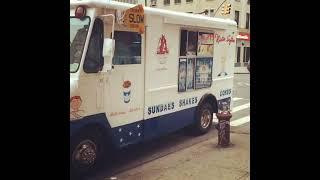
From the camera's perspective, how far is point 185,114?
9.13 metres

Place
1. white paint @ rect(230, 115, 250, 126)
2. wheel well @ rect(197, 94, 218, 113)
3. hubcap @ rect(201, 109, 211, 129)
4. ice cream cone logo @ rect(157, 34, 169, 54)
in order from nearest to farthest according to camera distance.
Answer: ice cream cone logo @ rect(157, 34, 169, 54), wheel well @ rect(197, 94, 218, 113), hubcap @ rect(201, 109, 211, 129), white paint @ rect(230, 115, 250, 126)

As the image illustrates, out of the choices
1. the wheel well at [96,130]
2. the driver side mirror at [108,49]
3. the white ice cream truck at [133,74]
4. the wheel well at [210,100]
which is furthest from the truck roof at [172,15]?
the wheel well at [96,130]

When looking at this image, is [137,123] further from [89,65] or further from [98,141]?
[89,65]

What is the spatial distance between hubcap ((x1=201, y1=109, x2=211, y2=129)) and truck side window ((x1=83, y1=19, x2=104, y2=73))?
13.1 ft

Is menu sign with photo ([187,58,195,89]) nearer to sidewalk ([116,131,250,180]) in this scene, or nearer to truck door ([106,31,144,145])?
sidewalk ([116,131,250,180])

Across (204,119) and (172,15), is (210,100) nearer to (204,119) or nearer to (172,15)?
(204,119)

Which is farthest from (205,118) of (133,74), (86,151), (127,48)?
(86,151)

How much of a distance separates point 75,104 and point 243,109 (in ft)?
31.9

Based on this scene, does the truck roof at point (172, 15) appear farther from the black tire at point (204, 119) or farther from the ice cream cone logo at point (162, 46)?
the black tire at point (204, 119)

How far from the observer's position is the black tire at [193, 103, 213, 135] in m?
9.77

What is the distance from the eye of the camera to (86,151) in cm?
659

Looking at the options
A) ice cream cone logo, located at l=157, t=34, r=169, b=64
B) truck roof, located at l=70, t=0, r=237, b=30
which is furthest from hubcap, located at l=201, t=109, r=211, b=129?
ice cream cone logo, located at l=157, t=34, r=169, b=64

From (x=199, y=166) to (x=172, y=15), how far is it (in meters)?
2.98
